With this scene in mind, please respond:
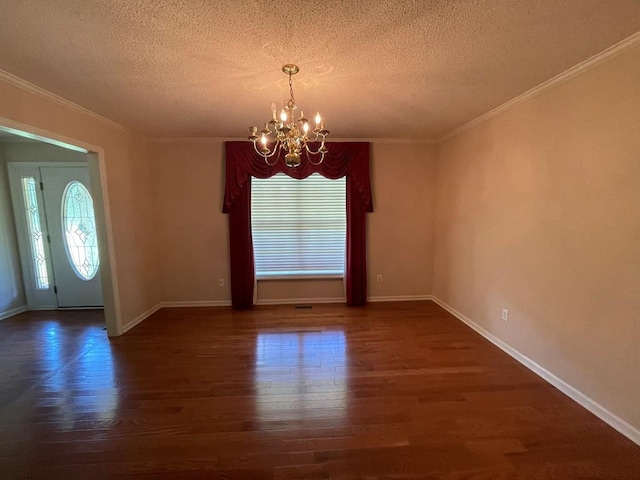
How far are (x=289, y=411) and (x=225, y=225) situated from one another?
288 cm

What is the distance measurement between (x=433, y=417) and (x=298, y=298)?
9.01 ft

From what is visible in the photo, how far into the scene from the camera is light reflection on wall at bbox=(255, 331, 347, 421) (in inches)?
83.9

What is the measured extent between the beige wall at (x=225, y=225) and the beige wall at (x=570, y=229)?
3.55 feet

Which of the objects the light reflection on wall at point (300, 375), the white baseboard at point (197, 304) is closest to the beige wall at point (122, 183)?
the white baseboard at point (197, 304)

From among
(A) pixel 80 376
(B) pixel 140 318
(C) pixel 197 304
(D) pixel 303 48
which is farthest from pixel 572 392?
(B) pixel 140 318

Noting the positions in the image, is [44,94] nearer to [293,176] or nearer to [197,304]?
[293,176]

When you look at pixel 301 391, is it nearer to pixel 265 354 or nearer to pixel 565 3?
pixel 265 354

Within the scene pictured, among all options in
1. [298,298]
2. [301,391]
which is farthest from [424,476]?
[298,298]

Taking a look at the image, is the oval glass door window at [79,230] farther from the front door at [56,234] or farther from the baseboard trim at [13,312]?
the baseboard trim at [13,312]

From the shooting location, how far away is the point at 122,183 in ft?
11.6

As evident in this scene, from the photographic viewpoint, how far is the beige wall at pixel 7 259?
4.01m

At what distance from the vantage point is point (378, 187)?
4328 mm

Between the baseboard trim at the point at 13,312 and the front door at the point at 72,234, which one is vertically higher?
the front door at the point at 72,234

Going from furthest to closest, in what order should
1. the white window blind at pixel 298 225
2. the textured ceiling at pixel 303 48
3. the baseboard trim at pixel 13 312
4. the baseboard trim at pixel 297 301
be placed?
the baseboard trim at pixel 297 301 < the white window blind at pixel 298 225 < the baseboard trim at pixel 13 312 < the textured ceiling at pixel 303 48
